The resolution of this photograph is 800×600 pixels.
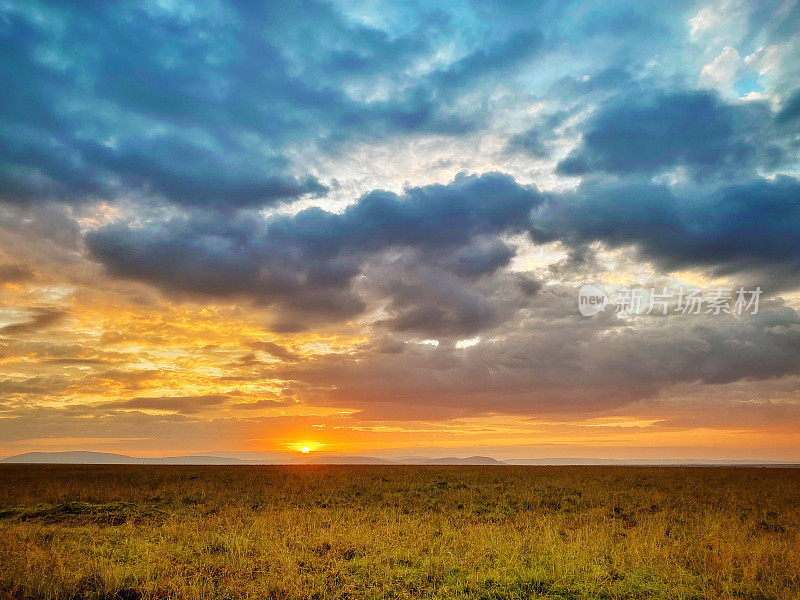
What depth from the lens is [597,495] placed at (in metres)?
34.4

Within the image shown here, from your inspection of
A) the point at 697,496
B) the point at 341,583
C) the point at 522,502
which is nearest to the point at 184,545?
the point at 341,583

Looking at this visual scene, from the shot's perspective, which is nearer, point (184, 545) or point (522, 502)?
point (184, 545)

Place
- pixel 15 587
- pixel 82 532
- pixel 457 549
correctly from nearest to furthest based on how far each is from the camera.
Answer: pixel 15 587 → pixel 457 549 → pixel 82 532

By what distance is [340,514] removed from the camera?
79.5ft

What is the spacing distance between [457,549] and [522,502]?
54.8 ft

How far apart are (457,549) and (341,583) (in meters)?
4.59

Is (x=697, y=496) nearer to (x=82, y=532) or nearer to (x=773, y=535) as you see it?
(x=773, y=535)

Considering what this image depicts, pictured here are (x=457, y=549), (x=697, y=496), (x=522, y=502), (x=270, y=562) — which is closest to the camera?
(x=270, y=562)

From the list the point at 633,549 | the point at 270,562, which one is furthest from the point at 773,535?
the point at 270,562

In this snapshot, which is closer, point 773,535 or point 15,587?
point 15,587

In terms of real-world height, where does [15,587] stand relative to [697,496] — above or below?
above

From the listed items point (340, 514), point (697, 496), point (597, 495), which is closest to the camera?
point (340, 514)

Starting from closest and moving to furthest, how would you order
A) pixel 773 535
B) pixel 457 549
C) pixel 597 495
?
1. pixel 457 549
2. pixel 773 535
3. pixel 597 495

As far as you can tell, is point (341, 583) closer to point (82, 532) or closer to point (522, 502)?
point (82, 532)
